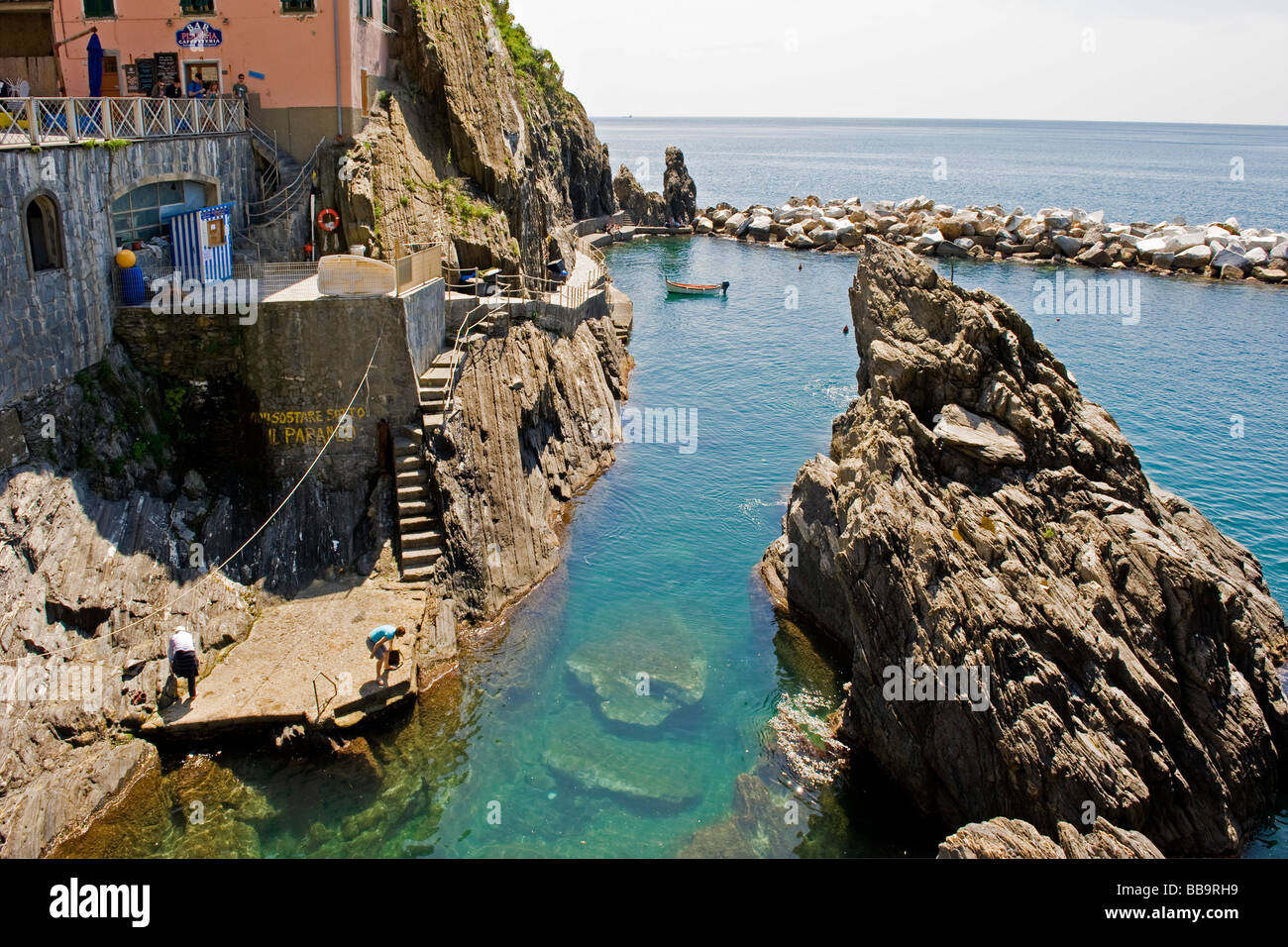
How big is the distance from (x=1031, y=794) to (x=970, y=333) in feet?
44.0

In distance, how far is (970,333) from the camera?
25.9m

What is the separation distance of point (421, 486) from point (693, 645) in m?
8.92

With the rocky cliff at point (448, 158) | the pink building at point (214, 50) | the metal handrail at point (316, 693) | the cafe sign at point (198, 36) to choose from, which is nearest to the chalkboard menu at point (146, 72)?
the pink building at point (214, 50)

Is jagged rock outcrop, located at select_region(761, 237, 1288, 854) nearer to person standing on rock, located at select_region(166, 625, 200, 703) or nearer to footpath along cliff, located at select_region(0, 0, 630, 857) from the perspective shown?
footpath along cliff, located at select_region(0, 0, 630, 857)

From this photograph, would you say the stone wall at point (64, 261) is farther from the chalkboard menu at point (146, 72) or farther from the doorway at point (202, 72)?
the chalkboard menu at point (146, 72)

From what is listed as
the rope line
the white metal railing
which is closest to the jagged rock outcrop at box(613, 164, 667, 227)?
the white metal railing

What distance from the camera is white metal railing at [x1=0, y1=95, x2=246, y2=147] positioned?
21453mm

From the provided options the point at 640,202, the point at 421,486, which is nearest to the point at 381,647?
the point at 421,486

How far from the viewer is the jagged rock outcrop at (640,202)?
10388 cm

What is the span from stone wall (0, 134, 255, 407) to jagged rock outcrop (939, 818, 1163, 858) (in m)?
21.1

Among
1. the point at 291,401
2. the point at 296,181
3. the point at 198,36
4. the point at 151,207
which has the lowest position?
the point at 291,401

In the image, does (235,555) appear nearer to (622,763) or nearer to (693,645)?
(622,763)

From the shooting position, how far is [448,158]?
3728 cm

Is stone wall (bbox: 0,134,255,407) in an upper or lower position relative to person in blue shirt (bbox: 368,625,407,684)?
upper
